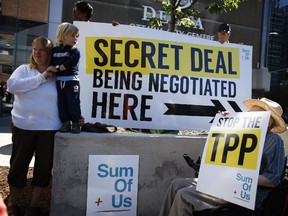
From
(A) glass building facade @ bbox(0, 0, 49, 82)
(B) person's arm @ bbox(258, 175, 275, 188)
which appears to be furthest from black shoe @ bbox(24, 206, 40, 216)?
(A) glass building facade @ bbox(0, 0, 49, 82)

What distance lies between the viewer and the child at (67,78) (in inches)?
157

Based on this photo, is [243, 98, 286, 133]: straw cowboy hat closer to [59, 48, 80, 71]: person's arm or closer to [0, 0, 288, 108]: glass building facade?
[59, 48, 80, 71]: person's arm

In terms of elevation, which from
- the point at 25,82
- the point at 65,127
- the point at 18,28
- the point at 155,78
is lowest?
the point at 65,127

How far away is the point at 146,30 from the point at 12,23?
40.7 ft

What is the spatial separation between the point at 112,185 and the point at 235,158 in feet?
5.06

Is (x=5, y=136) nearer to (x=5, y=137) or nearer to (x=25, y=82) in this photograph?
(x=5, y=137)

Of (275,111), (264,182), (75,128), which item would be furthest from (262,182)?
(75,128)

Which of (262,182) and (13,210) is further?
(13,210)

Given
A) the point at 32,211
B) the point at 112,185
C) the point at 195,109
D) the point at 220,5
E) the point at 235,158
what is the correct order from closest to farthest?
the point at 235,158, the point at 32,211, the point at 112,185, the point at 195,109, the point at 220,5

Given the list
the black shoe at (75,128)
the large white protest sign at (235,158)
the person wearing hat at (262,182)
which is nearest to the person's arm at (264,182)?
the person wearing hat at (262,182)

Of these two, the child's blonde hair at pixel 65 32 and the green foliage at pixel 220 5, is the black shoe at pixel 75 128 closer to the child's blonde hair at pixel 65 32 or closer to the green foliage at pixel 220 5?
the child's blonde hair at pixel 65 32

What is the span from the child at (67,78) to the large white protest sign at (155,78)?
594 millimetres

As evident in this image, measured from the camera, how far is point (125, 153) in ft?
13.5

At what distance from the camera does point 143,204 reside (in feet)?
14.0
